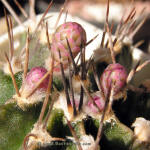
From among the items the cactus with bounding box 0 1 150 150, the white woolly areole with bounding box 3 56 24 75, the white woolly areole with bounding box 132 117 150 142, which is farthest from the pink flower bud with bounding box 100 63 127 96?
the white woolly areole with bounding box 3 56 24 75

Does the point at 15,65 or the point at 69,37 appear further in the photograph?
the point at 15,65

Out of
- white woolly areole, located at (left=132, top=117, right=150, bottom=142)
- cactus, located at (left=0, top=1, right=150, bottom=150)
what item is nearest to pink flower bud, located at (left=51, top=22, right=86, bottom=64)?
cactus, located at (left=0, top=1, right=150, bottom=150)

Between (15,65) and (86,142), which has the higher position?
(15,65)

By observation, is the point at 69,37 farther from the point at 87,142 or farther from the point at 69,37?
the point at 87,142

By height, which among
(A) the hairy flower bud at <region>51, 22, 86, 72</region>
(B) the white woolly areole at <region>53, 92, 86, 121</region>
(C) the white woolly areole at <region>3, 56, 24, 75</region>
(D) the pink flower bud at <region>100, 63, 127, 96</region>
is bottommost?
(B) the white woolly areole at <region>53, 92, 86, 121</region>

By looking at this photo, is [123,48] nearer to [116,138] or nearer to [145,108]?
[145,108]

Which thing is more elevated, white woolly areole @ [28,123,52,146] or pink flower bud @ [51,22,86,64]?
pink flower bud @ [51,22,86,64]

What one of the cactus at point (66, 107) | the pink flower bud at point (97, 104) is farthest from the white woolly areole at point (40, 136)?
the pink flower bud at point (97, 104)

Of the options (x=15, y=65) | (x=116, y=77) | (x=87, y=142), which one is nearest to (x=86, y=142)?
(x=87, y=142)

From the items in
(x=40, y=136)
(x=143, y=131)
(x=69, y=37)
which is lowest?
(x=143, y=131)

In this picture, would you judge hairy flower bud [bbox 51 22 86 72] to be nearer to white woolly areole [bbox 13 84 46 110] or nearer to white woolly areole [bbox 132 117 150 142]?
white woolly areole [bbox 13 84 46 110]

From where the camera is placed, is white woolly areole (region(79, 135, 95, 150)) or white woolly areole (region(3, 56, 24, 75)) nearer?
white woolly areole (region(79, 135, 95, 150))
